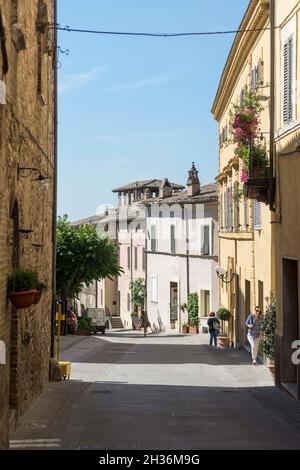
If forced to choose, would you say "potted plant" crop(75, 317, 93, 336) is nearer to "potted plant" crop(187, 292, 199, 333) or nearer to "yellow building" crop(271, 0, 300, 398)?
"potted plant" crop(187, 292, 199, 333)

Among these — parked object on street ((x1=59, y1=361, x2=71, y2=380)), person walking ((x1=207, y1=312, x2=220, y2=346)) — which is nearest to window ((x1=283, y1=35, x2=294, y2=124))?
parked object on street ((x1=59, y1=361, x2=71, y2=380))

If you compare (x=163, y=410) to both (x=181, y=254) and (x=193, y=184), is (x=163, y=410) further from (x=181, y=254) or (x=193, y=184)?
(x=193, y=184)

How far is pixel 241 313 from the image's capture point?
93.5 ft

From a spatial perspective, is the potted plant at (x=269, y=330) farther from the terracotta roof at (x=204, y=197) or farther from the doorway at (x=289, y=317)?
the terracotta roof at (x=204, y=197)

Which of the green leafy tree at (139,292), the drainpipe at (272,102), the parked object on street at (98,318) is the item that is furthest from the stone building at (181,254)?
the drainpipe at (272,102)

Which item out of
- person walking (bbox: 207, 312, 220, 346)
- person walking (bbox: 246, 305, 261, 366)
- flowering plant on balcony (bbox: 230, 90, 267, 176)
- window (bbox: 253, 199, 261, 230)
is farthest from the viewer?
person walking (bbox: 207, 312, 220, 346)

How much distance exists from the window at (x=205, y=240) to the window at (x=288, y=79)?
2693 cm

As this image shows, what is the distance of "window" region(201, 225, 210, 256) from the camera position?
144 feet

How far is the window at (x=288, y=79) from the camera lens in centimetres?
1633

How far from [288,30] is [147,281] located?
1637 inches

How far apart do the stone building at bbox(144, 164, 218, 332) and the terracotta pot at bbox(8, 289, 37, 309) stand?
32.0 meters

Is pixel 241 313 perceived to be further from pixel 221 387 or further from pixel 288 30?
pixel 288 30

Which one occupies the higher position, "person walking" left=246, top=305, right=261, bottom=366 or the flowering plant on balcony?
the flowering plant on balcony
